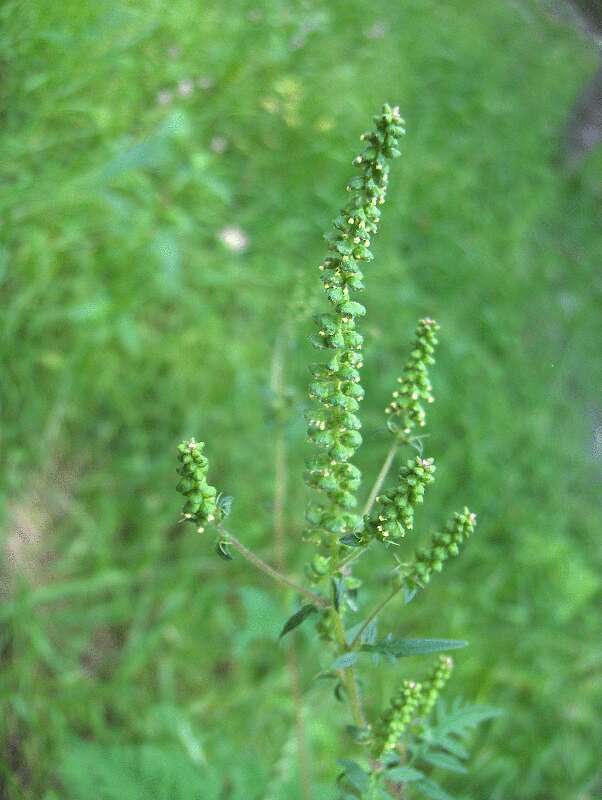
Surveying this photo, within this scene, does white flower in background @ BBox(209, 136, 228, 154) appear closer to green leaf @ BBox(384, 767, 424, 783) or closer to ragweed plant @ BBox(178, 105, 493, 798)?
ragweed plant @ BBox(178, 105, 493, 798)

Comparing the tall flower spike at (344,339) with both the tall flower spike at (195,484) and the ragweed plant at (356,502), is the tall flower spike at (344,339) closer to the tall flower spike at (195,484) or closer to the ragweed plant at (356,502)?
the ragweed plant at (356,502)

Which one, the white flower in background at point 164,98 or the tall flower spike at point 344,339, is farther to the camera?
the white flower in background at point 164,98

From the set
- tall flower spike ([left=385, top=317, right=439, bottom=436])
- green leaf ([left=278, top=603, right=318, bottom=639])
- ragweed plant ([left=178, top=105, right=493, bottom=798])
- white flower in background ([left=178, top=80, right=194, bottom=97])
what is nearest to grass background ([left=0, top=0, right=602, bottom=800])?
white flower in background ([left=178, top=80, right=194, bottom=97])

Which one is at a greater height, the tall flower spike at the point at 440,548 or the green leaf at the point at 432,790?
the tall flower spike at the point at 440,548

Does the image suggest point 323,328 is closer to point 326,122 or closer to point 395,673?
point 395,673

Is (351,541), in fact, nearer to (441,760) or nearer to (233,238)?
(441,760)

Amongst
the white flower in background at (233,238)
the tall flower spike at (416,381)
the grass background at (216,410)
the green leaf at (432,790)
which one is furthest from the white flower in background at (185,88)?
the green leaf at (432,790)

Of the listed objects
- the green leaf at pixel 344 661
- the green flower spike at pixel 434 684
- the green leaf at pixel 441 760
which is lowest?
the green leaf at pixel 441 760
